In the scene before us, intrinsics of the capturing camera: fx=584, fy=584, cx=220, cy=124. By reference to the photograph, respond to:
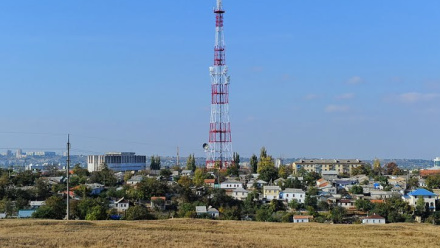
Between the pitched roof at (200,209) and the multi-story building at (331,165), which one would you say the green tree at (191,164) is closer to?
the multi-story building at (331,165)

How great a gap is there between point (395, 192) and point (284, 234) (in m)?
28.1

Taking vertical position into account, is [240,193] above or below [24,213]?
above

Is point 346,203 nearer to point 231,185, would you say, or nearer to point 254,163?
point 231,185

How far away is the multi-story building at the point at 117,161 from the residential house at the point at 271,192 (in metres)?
44.9

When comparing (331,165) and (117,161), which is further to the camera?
(117,161)

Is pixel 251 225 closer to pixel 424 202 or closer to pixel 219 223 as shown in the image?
pixel 219 223

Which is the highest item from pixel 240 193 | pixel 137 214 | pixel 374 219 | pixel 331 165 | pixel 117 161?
pixel 117 161

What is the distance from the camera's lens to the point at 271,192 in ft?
141

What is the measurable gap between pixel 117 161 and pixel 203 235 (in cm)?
7296

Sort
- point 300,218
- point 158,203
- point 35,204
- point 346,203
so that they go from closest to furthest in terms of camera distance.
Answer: point 300,218 → point 35,204 → point 158,203 → point 346,203

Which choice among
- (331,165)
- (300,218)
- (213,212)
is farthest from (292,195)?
(331,165)

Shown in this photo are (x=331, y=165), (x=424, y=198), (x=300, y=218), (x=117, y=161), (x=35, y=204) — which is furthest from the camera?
(x=117, y=161)

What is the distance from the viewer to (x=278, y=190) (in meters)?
43.0

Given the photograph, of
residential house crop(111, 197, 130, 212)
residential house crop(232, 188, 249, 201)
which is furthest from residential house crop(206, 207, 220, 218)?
residential house crop(232, 188, 249, 201)
